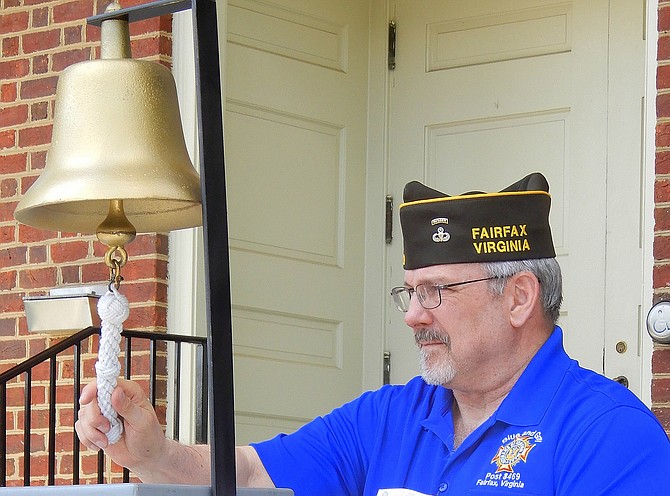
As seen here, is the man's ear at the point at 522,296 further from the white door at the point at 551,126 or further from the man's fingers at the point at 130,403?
the white door at the point at 551,126

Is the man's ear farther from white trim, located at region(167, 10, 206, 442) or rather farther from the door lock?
white trim, located at region(167, 10, 206, 442)

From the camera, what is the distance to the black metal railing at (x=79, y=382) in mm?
4496

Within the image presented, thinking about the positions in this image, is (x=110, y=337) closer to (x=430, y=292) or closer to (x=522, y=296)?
(x=430, y=292)

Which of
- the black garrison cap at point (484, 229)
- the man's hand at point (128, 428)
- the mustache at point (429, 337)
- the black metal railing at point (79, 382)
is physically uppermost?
the black garrison cap at point (484, 229)

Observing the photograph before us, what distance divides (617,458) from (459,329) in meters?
0.54

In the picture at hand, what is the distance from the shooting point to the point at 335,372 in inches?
215

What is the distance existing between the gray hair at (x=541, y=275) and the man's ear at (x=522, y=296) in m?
0.01

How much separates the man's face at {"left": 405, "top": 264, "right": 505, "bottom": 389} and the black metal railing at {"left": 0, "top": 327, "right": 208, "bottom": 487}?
1712mm

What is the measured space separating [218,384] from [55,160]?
1.65 feet

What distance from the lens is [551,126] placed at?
16.9ft

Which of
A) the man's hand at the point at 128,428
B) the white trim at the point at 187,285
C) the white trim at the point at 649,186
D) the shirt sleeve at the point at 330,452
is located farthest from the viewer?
the white trim at the point at 187,285

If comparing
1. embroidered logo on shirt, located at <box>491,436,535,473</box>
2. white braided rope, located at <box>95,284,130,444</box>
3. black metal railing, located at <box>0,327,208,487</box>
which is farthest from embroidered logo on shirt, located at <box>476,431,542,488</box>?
black metal railing, located at <box>0,327,208,487</box>

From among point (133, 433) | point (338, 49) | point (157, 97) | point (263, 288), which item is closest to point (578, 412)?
point (133, 433)

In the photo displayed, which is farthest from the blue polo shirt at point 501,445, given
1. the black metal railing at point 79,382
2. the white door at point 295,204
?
the white door at point 295,204
